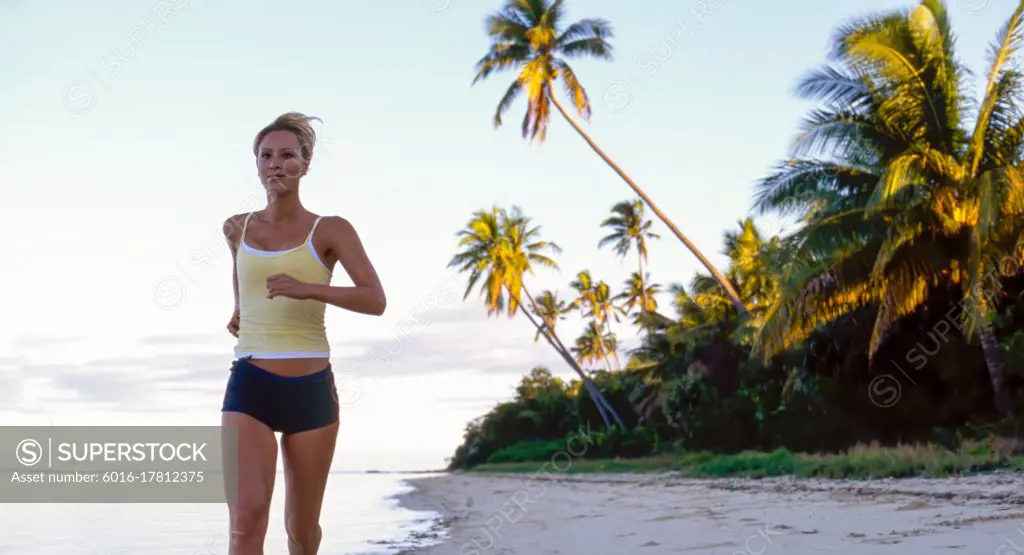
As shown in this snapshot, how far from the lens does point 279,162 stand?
9.43ft

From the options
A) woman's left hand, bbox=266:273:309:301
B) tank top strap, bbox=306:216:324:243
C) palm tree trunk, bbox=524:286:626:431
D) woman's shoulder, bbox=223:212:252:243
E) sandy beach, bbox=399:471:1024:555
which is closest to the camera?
woman's left hand, bbox=266:273:309:301

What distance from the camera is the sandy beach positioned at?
6.67 meters

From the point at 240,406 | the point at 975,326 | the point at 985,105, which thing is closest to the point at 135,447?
the point at 240,406

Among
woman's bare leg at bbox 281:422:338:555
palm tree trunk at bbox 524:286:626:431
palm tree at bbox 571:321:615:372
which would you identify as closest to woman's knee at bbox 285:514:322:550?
woman's bare leg at bbox 281:422:338:555

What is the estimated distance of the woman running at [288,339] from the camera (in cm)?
270

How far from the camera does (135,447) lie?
3658 millimetres

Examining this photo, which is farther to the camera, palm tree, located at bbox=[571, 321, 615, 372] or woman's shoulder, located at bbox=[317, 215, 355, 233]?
palm tree, located at bbox=[571, 321, 615, 372]

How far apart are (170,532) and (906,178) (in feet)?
36.8

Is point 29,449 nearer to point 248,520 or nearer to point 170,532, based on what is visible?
point 248,520

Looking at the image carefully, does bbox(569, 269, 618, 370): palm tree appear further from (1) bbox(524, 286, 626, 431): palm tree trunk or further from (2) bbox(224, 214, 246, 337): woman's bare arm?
(2) bbox(224, 214, 246, 337): woman's bare arm

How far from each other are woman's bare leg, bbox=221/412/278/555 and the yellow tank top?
0.19 m

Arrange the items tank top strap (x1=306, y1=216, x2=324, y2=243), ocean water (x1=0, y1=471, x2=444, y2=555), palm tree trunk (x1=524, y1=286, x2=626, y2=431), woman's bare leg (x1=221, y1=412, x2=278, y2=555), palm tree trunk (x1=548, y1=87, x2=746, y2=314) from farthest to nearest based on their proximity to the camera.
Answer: palm tree trunk (x1=524, y1=286, x2=626, y2=431), palm tree trunk (x1=548, y1=87, x2=746, y2=314), ocean water (x1=0, y1=471, x2=444, y2=555), tank top strap (x1=306, y1=216, x2=324, y2=243), woman's bare leg (x1=221, y1=412, x2=278, y2=555)

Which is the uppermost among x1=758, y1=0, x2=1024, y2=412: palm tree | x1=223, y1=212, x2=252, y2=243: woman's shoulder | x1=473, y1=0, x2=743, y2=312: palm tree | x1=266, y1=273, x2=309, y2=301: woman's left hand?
x1=473, y1=0, x2=743, y2=312: palm tree

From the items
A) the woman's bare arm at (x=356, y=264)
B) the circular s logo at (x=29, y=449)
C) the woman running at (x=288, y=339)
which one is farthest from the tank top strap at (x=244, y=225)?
the circular s logo at (x=29, y=449)
